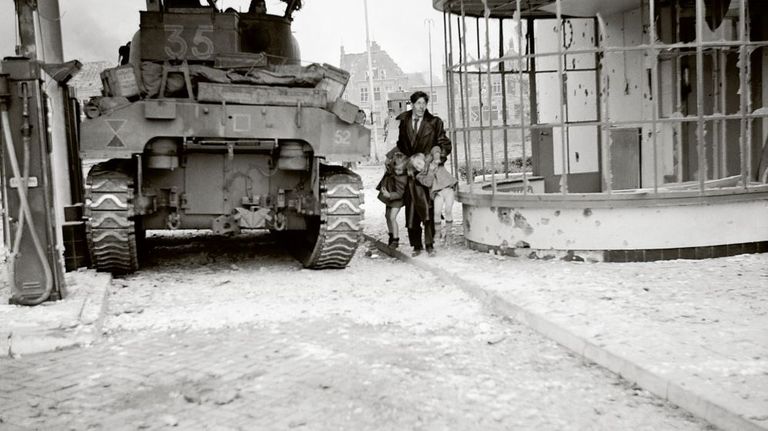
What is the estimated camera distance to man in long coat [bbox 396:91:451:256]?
956 centimetres

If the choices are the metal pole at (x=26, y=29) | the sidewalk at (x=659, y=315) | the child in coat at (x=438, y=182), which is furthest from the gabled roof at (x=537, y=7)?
the metal pole at (x=26, y=29)

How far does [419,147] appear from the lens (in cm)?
970

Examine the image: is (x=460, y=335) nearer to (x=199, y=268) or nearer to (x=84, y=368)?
(x=84, y=368)

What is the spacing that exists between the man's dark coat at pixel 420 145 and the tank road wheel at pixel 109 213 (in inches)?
120

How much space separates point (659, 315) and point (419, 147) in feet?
14.2

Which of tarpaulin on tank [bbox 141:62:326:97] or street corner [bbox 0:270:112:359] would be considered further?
tarpaulin on tank [bbox 141:62:326:97]

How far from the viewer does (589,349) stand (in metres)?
5.17

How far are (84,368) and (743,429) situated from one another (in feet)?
12.2

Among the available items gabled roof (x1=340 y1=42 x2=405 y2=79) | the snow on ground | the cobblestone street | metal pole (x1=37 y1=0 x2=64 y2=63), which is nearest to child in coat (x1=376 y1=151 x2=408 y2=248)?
the snow on ground

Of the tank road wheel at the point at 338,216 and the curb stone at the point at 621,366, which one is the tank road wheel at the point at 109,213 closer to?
the tank road wheel at the point at 338,216

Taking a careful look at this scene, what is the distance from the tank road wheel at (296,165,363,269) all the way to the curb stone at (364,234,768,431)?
4.78 ft

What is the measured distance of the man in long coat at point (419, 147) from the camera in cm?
956

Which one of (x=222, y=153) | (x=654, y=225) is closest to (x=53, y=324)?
(x=222, y=153)

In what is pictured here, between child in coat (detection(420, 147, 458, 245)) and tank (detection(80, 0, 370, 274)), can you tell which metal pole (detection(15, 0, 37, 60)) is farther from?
child in coat (detection(420, 147, 458, 245))
